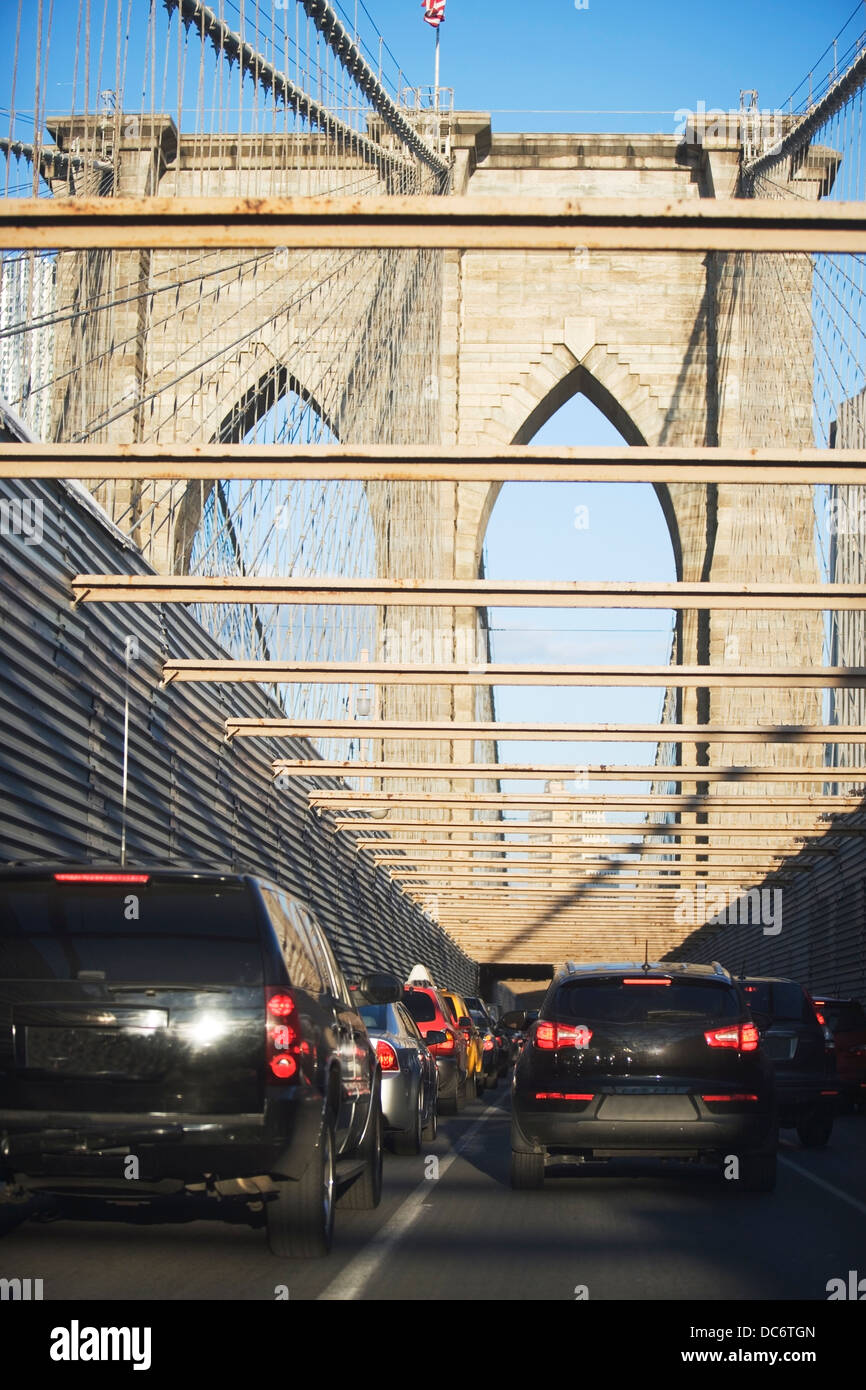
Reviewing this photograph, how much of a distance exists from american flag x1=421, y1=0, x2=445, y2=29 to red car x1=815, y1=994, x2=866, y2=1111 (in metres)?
29.4

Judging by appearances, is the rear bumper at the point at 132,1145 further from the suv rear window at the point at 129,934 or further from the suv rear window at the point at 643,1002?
the suv rear window at the point at 643,1002

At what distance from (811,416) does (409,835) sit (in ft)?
50.6

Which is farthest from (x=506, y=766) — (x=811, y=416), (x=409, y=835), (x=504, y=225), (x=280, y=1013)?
(x=811, y=416)

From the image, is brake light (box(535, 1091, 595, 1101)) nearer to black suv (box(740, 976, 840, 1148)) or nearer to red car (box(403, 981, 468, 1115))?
black suv (box(740, 976, 840, 1148))

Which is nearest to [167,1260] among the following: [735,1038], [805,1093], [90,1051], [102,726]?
[90,1051]

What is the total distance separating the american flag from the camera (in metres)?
43.8

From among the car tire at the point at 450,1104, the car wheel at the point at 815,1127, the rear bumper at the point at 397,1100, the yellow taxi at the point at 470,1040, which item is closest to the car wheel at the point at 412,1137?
the rear bumper at the point at 397,1100

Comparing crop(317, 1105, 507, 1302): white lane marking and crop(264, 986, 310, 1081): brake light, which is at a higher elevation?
crop(264, 986, 310, 1081): brake light

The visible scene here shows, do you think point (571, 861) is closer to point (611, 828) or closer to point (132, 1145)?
point (611, 828)

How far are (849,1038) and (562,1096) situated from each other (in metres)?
12.0

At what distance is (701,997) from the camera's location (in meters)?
11.1

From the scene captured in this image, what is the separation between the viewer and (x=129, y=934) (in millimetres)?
7215

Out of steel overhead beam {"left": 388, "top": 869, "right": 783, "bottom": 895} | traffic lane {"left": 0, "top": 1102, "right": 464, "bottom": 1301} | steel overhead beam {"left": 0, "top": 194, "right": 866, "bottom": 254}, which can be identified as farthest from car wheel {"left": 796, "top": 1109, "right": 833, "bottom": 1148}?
steel overhead beam {"left": 388, "top": 869, "right": 783, "bottom": 895}
